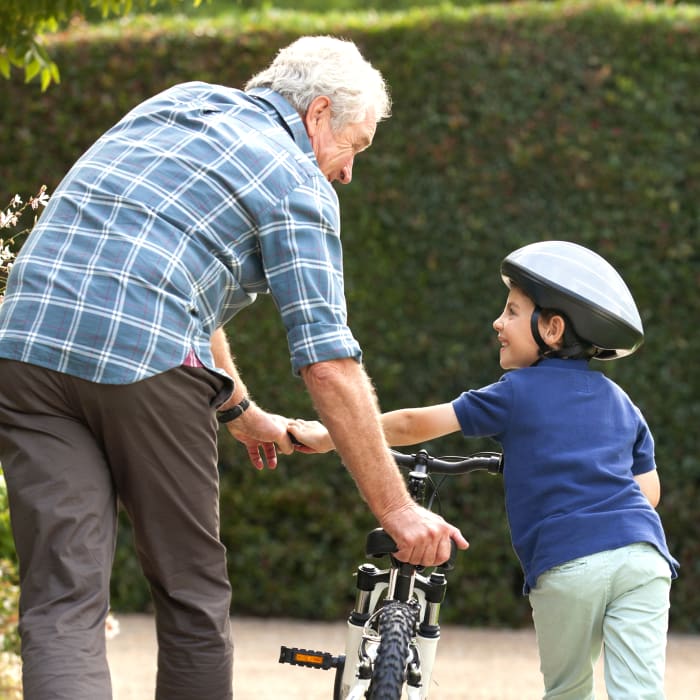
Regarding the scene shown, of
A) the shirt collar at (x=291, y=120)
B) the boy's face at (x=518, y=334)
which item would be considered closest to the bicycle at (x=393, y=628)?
the boy's face at (x=518, y=334)

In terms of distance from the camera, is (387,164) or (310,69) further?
(387,164)

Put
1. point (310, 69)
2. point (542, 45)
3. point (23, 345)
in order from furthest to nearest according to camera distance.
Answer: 1. point (542, 45)
2. point (310, 69)
3. point (23, 345)

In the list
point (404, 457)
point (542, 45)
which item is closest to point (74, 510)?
point (404, 457)

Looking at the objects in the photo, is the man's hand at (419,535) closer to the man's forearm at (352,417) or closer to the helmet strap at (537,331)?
the man's forearm at (352,417)

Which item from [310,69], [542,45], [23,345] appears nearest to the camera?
[23,345]

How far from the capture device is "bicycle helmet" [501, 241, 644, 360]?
316 cm

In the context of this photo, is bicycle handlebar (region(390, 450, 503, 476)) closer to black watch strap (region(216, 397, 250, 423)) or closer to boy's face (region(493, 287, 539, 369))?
boy's face (region(493, 287, 539, 369))

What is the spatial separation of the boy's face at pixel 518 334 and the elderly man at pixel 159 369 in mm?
646

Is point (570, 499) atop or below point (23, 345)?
below

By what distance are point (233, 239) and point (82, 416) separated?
520 mm

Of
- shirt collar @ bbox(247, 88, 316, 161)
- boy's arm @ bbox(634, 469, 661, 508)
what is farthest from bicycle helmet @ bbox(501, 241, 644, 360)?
shirt collar @ bbox(247, 88, 316, 161)

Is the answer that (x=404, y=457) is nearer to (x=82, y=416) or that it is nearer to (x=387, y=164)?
(x=82, y=416)

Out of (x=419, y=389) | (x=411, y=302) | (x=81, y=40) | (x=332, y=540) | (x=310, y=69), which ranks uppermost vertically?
(x=81, y=40)

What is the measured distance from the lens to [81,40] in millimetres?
6684
